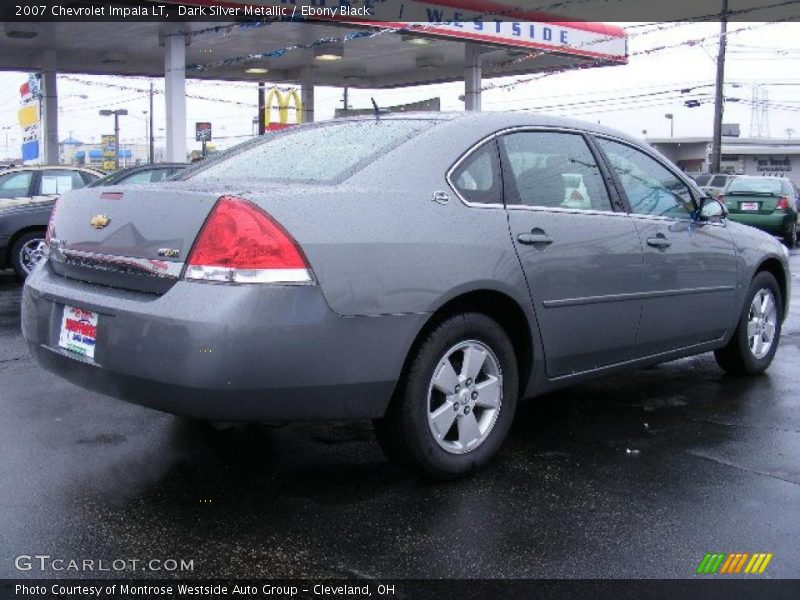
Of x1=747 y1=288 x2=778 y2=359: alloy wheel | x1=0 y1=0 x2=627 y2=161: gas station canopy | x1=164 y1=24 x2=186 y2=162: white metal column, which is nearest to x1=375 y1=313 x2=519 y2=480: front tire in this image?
x1=747 y1=288 x2=778 y2=359: alloy wheel

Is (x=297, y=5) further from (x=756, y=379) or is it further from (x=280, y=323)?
(x=280, y=323)

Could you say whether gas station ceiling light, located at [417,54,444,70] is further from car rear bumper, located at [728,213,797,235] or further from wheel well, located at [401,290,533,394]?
wheel well, located at [401,290,533,394]

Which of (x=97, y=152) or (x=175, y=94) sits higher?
(x=97, y=152)

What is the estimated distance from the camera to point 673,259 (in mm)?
4531

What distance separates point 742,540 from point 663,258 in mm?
1814

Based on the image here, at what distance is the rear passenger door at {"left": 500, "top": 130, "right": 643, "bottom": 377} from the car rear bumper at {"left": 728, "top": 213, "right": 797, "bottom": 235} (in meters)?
14.4

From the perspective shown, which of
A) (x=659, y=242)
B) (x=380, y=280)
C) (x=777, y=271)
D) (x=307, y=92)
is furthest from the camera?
(x=307, y=92)

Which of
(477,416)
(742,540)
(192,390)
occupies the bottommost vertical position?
(742,540)

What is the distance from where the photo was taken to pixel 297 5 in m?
15.8

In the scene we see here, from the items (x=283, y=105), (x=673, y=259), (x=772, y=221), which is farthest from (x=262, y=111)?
(x=673, y=259)

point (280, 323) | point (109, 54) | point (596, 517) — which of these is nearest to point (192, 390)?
point (280, 323)

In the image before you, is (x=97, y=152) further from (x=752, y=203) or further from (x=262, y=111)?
(x=752, y=203)

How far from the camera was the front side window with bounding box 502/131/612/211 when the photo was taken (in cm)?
388

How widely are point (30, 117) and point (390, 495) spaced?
24811 millimetres
